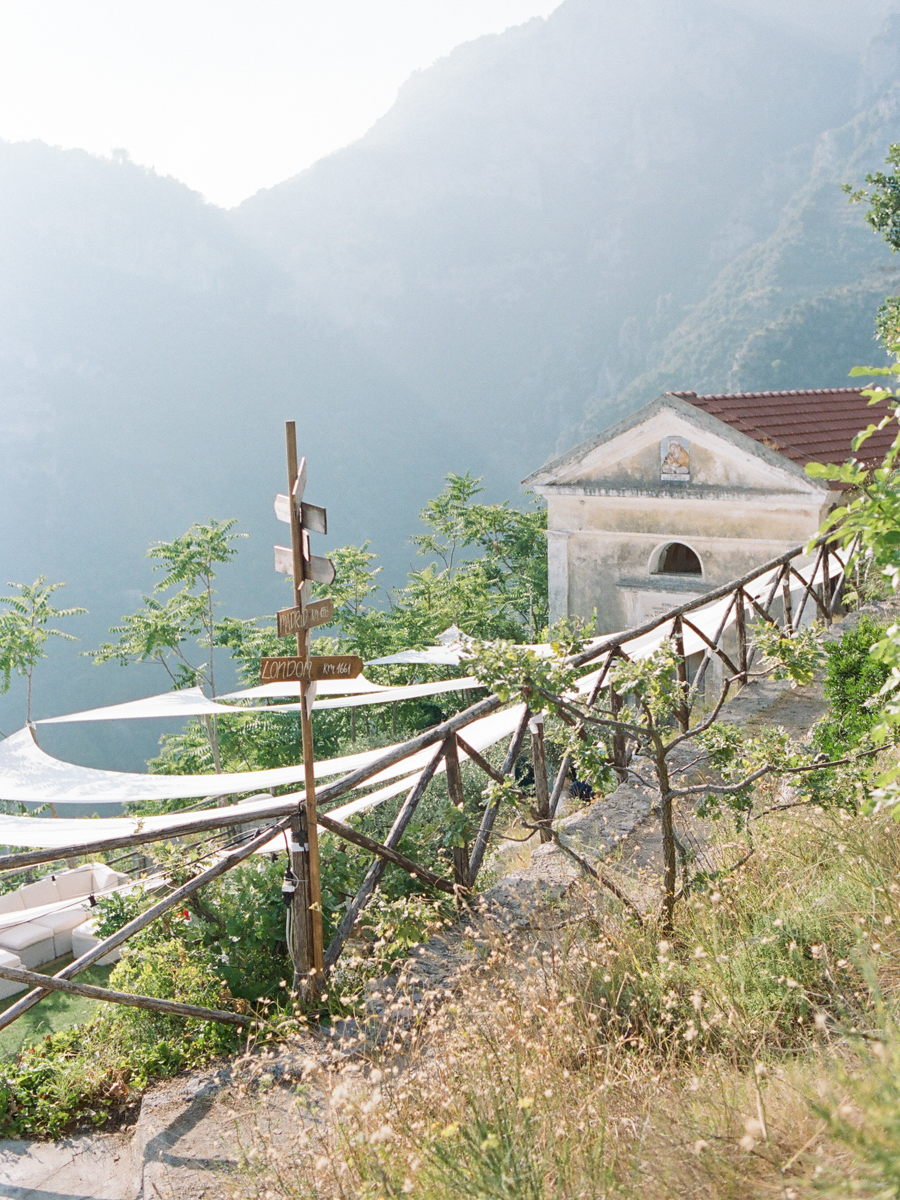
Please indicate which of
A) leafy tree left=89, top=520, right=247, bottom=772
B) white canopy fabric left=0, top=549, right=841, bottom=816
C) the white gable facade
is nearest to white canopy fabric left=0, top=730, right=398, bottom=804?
white canopy fabric left=0, top=549, right=841, bottom=816

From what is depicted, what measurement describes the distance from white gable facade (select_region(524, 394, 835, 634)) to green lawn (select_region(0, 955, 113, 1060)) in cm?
625

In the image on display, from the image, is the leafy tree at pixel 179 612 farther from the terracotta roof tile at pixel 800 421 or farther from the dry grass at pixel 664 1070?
the dry grass at pixel 664 1070

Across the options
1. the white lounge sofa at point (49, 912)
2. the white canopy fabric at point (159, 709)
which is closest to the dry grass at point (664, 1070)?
the white lounge sofa at point (49, 912)

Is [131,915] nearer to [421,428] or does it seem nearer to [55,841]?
[55,841]

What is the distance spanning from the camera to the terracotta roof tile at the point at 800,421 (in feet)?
37.1

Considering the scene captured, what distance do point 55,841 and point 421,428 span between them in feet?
A: 302

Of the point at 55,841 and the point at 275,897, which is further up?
the point at 275,897

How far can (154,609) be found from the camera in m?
18.8

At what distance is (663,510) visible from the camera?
12102 mm

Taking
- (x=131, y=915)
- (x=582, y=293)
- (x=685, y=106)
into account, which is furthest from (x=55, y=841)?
(x=685, y=106)

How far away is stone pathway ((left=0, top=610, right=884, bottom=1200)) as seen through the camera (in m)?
2.63

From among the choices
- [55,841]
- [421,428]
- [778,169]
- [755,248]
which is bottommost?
[55,841]

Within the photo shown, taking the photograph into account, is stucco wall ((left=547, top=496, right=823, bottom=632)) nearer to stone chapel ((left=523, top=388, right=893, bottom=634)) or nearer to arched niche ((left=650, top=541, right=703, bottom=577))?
stone chapel ((left=523, top=388, right=893, bottom=634))

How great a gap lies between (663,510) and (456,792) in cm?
874
